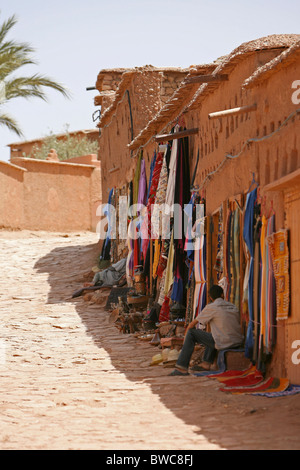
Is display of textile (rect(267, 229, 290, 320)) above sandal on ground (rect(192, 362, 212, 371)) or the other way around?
above

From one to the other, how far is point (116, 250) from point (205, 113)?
782 centimetres

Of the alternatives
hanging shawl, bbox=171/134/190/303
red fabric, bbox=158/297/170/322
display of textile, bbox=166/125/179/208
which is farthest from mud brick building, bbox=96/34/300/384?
red fabric, bbox=158/297/170/322

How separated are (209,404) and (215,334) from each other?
6.10 feet

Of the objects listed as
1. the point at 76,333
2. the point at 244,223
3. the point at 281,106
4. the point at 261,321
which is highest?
the point at 281,106

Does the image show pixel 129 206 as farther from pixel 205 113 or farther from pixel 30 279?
pixel 205 113

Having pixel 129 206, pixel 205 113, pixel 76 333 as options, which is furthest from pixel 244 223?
pixel 129 206

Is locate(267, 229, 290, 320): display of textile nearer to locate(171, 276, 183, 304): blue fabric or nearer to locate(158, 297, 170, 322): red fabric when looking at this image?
locate(171, 276, 183, 304): blue fabric

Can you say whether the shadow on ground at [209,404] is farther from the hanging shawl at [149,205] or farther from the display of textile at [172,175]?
the display of textile at [172,175]

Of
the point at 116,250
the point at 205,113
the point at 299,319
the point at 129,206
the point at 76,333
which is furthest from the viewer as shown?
the point at 116,250

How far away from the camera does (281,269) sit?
7.48m

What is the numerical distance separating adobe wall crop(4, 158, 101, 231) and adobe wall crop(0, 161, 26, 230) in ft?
0.11

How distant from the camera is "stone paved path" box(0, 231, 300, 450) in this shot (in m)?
5.72

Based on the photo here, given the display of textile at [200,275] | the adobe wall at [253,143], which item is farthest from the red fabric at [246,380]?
the display of textile at [200,275]

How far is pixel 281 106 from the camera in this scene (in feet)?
25.2
